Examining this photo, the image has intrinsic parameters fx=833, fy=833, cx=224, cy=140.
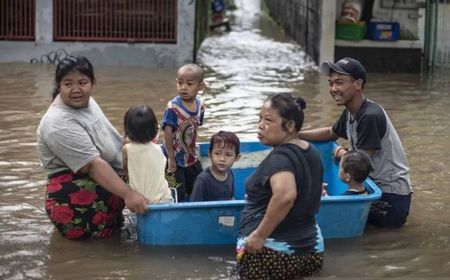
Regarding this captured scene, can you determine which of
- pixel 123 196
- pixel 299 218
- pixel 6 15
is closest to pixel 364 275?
pixel 299 218

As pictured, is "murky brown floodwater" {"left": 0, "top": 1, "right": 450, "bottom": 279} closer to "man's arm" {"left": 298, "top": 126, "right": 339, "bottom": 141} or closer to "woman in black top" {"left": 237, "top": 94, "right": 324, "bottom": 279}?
"woman in black top" {"left": 237, "top": 94, "right": 324, "bottom": 279}

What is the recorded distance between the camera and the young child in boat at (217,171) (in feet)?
20.2

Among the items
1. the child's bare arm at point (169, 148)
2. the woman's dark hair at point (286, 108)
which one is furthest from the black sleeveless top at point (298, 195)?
the child's bare arm at point (169, 148)

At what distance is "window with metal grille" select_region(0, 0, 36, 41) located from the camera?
16.6 meters

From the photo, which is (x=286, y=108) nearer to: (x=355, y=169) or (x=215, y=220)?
(x=215, y=220)

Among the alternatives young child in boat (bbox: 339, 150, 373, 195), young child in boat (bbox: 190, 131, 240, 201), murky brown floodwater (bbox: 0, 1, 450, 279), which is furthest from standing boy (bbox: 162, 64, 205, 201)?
young child in boat (bbox: 339, 150, 373, 195)

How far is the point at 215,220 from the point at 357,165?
1.13 metres

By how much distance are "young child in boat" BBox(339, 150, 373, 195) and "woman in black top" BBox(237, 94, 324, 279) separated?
92cm

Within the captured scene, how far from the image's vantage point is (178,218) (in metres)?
5.72

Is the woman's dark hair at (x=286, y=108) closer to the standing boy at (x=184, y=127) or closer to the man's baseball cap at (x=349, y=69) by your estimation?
the man's baseball cap at (x=349, y=69)

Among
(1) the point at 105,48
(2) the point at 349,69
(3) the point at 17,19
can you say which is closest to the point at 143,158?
(2) the point at 349,69

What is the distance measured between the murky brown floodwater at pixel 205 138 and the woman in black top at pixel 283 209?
39 cm

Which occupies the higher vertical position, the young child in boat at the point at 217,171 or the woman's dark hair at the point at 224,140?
the woman's dark hair at the point at 224,140

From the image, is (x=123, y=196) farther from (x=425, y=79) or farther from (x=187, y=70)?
(x=425, y=79)
